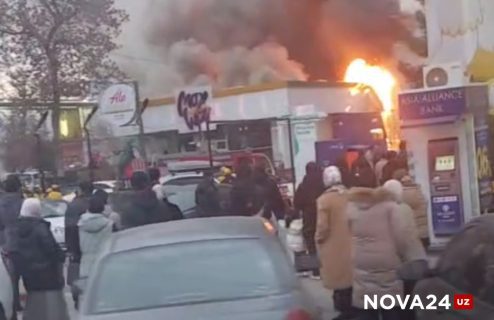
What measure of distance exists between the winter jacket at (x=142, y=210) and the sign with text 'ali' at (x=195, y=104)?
7.84m

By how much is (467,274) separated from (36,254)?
518 cm

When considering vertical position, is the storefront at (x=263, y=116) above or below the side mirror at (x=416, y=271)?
above

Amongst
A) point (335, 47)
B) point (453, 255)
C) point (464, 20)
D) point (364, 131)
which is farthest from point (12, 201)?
point (335, 47)

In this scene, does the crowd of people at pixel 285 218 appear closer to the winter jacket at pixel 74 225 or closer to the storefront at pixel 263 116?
the winter jacket at pixel 74 225

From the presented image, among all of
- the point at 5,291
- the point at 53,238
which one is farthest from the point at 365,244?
the point at 53,238

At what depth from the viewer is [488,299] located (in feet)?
15.4

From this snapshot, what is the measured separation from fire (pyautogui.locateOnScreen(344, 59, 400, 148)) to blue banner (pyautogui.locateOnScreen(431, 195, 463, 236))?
50.9ft

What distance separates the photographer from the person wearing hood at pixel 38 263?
30.5 feet

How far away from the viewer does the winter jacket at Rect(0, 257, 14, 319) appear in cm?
852

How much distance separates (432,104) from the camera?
1523 centimetres

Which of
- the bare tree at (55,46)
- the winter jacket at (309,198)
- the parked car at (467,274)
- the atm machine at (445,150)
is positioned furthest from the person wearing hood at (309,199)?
the bare tree at (55,46)

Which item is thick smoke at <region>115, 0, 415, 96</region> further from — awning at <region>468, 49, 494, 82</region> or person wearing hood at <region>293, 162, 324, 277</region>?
person wearing hood at <region>293, 162, 324, 277</region>

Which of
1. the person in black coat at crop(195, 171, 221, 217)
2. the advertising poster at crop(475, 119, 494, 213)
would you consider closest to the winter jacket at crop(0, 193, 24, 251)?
the person in black coat at crop(195, 171, 221, 217)

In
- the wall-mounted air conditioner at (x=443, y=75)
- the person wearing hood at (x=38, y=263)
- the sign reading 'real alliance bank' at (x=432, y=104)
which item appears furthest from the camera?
the wall-mounted air conditioner at (x=443, y=75)
